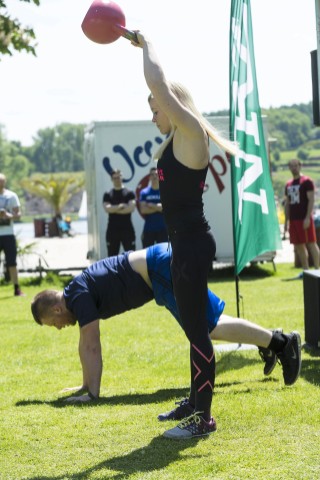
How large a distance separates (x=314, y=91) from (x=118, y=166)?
1029cm

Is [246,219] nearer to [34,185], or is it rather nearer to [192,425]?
[192,425]

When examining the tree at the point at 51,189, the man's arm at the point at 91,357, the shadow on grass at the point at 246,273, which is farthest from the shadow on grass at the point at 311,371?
the tree at the point at 51,189

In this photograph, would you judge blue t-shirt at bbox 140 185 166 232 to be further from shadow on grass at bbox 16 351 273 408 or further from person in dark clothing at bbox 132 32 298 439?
person in dark clothing at bbox 132 32 298 439

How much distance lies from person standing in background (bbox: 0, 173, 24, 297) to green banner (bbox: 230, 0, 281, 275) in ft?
22.4

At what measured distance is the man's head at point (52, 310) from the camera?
6414 millimetres

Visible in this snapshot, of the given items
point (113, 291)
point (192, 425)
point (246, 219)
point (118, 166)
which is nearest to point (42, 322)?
point (113, 291)

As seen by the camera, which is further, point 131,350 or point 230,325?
point 131,350

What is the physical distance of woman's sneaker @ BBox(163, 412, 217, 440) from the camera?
16.6 ft

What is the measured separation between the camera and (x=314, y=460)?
4.45 m

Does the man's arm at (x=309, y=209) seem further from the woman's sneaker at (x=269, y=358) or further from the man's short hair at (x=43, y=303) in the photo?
the man's short hair at (x=43, y=303)

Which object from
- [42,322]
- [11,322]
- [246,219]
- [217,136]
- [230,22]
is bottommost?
[11,322]

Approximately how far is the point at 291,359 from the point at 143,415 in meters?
1.18

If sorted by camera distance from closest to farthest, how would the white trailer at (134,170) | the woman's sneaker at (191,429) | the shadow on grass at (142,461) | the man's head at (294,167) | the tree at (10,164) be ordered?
the shadow on grass at (142,461), the woman's sneaker at (191,429), the man's head at (294,167), the white trailer at (134,170), the tree at (10,164)

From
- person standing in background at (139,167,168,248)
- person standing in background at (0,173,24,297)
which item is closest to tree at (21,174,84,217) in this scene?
person standing in background at (139,167,168,248)
